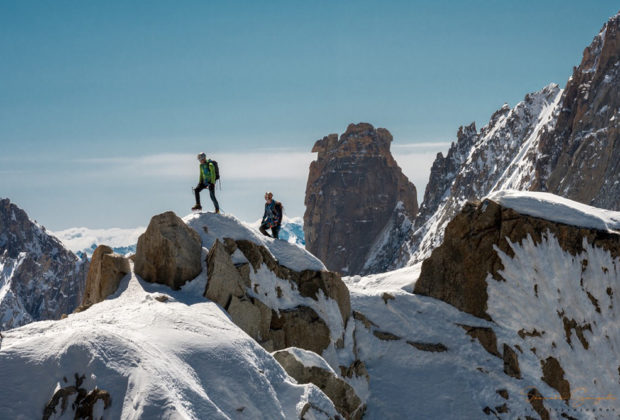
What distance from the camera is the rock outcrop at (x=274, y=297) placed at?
24.8 m

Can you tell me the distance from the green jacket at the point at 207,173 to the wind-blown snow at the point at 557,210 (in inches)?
583

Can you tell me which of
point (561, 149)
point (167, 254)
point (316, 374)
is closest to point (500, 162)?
point (561, 149)

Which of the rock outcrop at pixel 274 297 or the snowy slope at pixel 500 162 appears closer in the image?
the rock outcrop at pixel 274 297

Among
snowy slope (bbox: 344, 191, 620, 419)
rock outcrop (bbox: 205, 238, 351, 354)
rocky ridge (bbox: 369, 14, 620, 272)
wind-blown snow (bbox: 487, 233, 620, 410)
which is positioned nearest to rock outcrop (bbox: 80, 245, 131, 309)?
rock outcrop (bbox: 205, 238, 351, 354)

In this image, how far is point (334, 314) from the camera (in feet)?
97.5

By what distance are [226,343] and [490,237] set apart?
19.3 meters

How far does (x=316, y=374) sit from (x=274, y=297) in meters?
6.29

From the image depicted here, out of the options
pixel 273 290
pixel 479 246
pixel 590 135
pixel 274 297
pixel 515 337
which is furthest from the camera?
pixel 590 135

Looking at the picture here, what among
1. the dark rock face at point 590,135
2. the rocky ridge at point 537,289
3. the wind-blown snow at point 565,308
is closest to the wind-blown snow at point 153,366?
the rocky ridge at point 537,289

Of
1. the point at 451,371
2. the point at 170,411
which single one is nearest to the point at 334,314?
the point at 451,371

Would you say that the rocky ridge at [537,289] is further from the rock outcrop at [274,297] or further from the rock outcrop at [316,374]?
the rock outcrop at [316,374]

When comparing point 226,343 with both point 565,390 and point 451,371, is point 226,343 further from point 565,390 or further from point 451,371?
point 565,390

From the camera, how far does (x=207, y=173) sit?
1105 inches

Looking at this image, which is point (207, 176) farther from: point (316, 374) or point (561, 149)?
point (561, 149)
